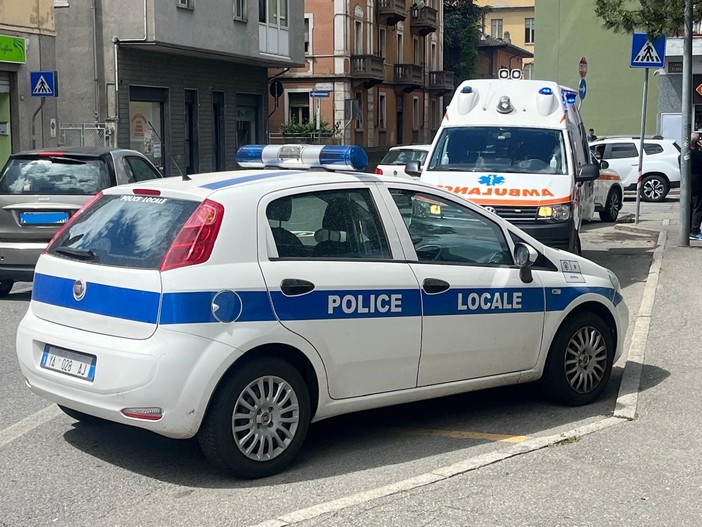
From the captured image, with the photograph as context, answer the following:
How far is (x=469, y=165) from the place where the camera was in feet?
43.7

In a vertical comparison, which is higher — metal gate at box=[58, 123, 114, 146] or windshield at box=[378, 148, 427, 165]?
metal gate at box=[58, 123, 114, 146]

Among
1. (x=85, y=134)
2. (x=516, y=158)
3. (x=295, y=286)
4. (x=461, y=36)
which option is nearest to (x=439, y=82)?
(x=461, y=36)

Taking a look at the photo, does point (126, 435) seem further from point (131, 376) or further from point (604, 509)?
point (604, 509)

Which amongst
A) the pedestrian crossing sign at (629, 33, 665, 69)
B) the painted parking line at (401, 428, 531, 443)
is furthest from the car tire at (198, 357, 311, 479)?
the pedestrian crossing sign at (629, 33, 665, 69)

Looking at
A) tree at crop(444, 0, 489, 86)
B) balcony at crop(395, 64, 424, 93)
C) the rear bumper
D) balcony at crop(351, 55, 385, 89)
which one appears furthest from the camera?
tree at crop(444, 0, 489, 86)

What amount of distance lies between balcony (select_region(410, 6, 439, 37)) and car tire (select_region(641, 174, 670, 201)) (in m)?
34.1

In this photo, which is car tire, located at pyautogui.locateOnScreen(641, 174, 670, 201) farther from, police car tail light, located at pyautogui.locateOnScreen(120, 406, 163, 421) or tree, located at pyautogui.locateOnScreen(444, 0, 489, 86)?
tree, located at pyautogui.locateOnScreen(444, 0, 489, 86)

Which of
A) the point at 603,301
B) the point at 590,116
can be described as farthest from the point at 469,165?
the point at 590,116

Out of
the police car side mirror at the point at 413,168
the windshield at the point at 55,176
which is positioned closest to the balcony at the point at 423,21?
the police car side mirror at the point at 413,168

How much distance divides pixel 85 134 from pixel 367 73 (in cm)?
2456

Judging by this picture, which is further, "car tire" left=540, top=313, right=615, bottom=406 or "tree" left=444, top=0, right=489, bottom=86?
"tree" left=444, top=0, right=489, bottom=86

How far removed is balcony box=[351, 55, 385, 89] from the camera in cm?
5053

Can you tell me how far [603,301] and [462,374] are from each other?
1.33 meters

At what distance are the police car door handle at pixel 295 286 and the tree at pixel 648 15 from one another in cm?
1136
